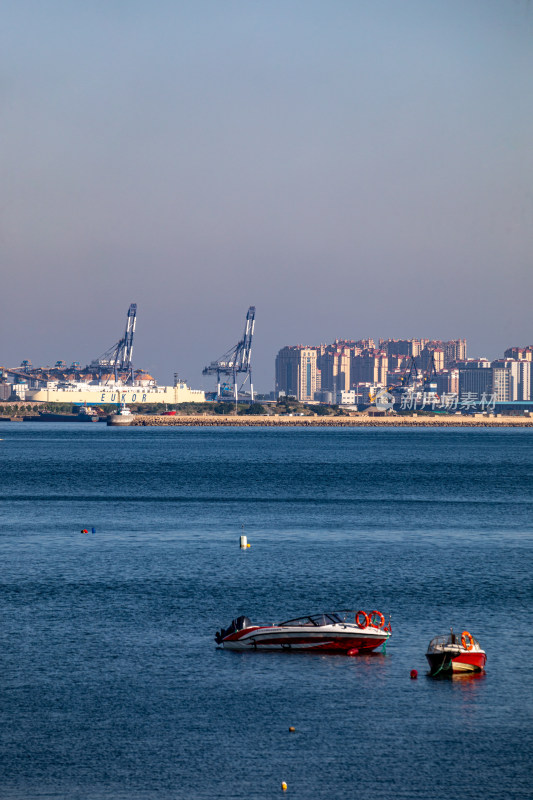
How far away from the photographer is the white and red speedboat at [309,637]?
2902cm

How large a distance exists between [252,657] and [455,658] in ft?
19.0

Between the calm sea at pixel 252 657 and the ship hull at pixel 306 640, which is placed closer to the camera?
the calm sea at pixel 252 657

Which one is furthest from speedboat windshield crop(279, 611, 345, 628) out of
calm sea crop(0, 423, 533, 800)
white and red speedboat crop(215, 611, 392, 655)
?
calm sea crop(0, 423, 533, 800)

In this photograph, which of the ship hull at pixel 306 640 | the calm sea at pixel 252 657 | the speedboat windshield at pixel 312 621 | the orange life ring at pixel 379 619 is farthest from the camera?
the orange life ring at pixel 379 619

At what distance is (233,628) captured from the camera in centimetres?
2942

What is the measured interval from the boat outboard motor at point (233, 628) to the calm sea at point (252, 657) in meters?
0.64

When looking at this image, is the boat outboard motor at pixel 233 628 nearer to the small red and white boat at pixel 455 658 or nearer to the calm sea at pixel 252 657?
the calm sea at pixel 252 657

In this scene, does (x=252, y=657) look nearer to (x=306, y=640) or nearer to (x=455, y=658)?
(x=306, y=640)

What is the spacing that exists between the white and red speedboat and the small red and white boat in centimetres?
248

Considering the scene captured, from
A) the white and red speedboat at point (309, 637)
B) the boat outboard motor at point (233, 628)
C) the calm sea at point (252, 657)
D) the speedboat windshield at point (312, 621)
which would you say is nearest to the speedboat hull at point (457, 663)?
→ the calm sea at point (252, 657)

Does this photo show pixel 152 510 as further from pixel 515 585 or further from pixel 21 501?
pixel 515 585

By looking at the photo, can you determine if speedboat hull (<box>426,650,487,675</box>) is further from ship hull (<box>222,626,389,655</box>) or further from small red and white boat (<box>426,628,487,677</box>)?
ship hull (<box>222,626,389,655</box>)

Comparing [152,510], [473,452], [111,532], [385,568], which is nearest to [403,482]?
[152,510]

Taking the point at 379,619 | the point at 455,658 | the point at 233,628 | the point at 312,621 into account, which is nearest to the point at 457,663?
the point at 455,658
